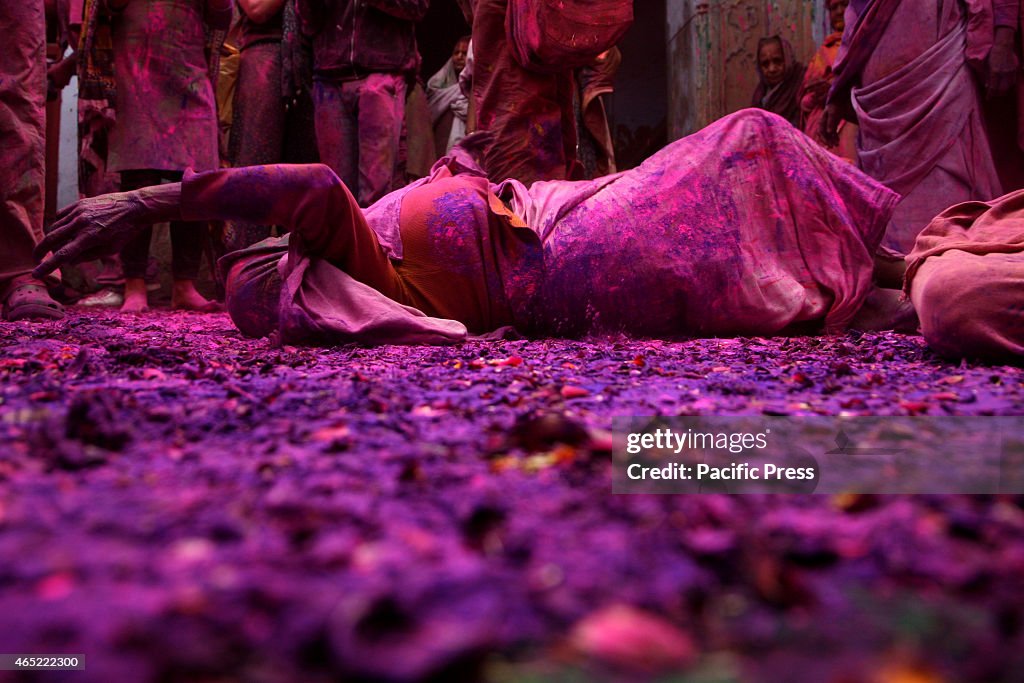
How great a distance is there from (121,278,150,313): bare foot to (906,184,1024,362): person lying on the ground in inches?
119

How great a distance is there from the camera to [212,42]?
11.9ft

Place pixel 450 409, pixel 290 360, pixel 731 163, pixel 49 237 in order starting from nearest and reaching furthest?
1. pixel 450 409
2. pixel 290 360
3. pixel 49 237
4. pixel 731 163

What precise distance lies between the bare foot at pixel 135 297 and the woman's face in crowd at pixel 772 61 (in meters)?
4.87

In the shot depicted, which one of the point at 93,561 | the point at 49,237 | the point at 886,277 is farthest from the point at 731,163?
the point at 93,561

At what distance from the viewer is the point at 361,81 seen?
368 cm

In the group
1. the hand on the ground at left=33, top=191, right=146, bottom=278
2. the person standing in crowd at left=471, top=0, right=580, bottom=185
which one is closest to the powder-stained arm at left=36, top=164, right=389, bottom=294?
the hand on the ground at left=33, top=191, right=146, bottom=278

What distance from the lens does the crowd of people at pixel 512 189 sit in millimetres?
1810

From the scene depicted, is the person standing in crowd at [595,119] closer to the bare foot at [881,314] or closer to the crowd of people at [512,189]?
the crowd of people at [512,189]

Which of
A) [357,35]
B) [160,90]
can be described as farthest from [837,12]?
[160,90]

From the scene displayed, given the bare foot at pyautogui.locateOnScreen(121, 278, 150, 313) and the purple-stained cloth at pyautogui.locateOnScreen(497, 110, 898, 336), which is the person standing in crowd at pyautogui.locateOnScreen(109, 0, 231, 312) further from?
the purple-stained cloth at pyautogui.locateOnScreen(497, 110, 898, 336)

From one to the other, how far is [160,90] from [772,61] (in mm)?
4630

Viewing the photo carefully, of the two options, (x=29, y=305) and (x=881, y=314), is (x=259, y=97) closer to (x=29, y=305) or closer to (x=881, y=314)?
(x=29, y=305)

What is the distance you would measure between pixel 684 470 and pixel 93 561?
545 millimetres

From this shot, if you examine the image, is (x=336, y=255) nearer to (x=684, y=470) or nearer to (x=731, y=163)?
(x=731, y=163)
